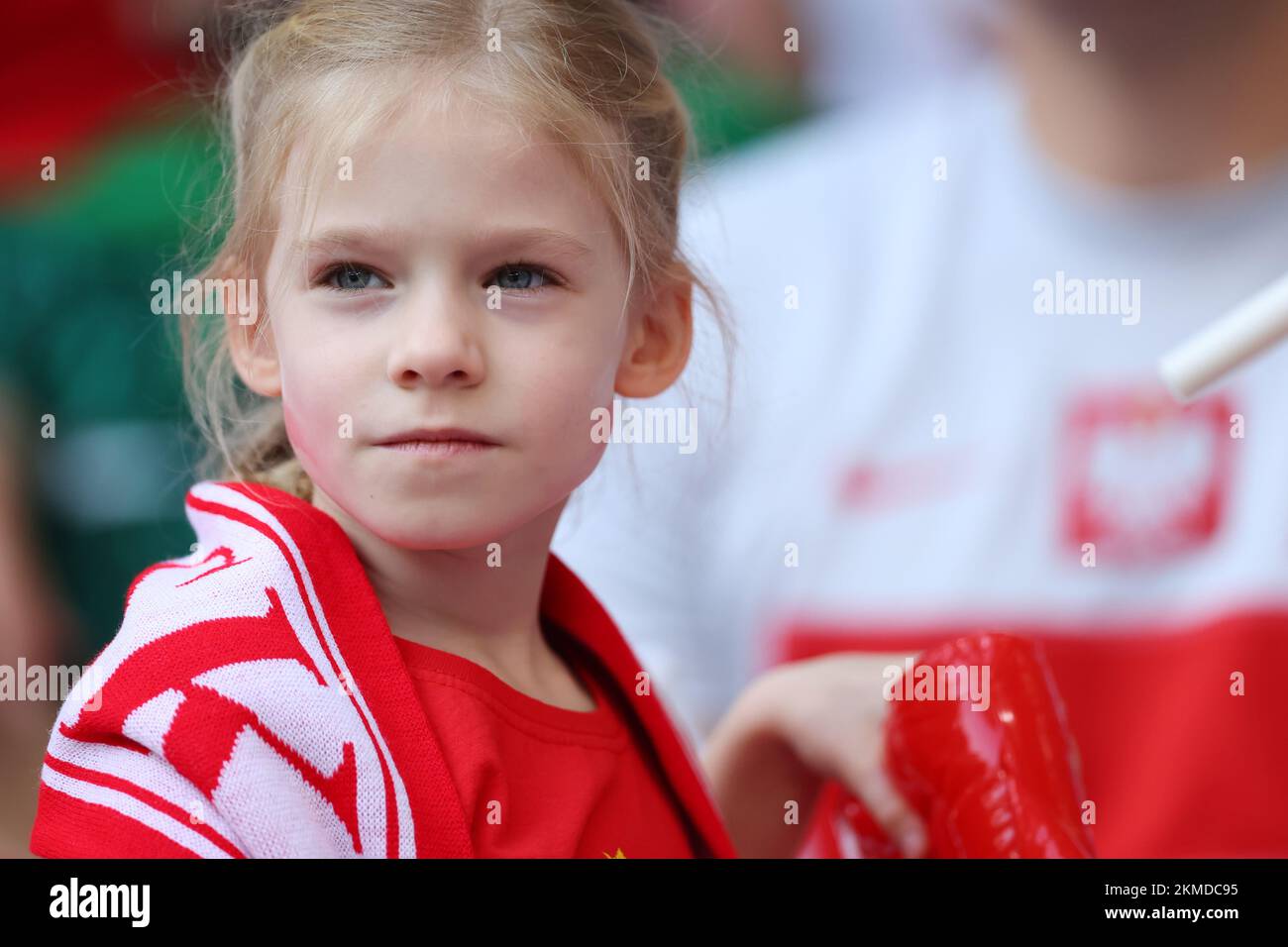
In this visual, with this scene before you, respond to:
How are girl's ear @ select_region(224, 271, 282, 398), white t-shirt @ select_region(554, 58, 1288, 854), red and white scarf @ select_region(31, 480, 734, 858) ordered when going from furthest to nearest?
white t-shirt @ select_region(554, 58, 1288, 854) < girl's ear @ select_region(224, 271, 282, 398) < red and white scarf @ select_region(31, 480, 734, 858)

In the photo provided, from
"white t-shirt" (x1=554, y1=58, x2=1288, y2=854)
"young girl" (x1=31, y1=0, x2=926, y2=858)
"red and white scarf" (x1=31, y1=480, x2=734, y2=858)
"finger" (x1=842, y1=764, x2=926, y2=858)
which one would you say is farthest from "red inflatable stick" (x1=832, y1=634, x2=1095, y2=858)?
"white t-shirt" (x1=554, y1=58, x2=1288, y2=854)

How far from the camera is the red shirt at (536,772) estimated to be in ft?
1.51

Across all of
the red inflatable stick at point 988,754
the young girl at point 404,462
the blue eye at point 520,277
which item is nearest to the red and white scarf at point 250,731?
the young girl at point 404,462

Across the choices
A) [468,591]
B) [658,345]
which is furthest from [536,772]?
[658,345]

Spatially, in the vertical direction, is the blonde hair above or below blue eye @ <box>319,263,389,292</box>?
above

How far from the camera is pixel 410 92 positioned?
478 millimetres

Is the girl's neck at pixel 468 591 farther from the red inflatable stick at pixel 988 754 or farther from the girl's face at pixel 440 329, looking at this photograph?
the red inflatable stick at pixel 988 754

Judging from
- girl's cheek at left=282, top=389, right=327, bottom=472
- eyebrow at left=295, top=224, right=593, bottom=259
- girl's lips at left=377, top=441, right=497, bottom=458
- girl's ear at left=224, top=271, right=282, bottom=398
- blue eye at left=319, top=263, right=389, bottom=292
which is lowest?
girl's lips at left=377, top=441, right=497, bottom=458

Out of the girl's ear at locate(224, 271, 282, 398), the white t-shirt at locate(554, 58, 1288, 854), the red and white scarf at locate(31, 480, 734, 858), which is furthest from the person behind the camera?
the white t-shirt at locate(554, 58, 1288, 854)

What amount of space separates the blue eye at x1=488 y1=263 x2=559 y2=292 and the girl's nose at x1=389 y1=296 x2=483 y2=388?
0.02 m

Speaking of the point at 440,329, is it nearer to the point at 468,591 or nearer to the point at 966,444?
the point at 468,591

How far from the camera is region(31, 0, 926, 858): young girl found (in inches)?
16.5

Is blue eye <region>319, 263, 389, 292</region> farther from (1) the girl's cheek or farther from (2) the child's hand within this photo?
(2) the child's hand

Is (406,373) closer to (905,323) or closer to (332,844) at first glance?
(332,844)
